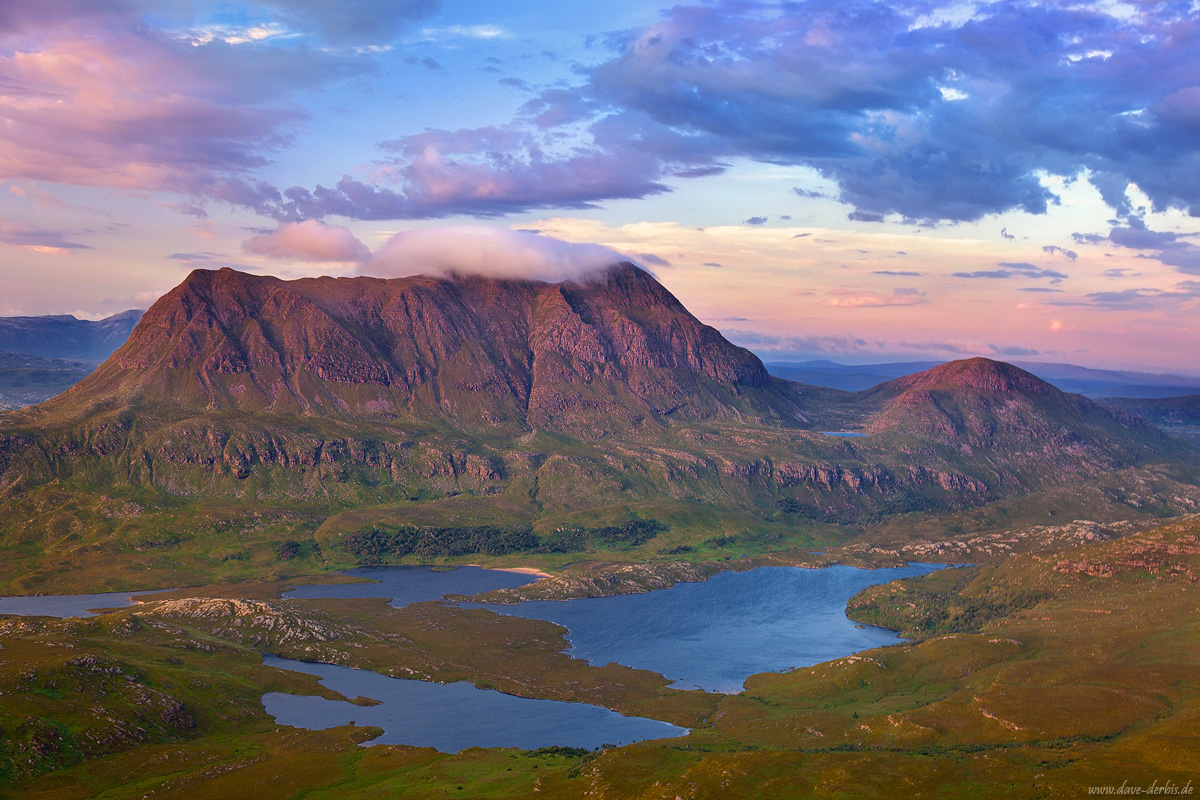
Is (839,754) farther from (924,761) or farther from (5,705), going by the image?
(5,705)

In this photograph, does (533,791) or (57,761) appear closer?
(533,791)

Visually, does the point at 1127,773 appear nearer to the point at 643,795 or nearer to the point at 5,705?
the point at 643,795

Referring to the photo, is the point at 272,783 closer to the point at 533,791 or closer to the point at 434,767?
the point at 434,767

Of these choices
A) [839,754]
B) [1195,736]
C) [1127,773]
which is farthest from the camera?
[839,754]

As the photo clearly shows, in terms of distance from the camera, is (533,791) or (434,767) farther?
(434,767)

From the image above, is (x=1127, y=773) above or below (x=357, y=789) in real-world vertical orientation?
above

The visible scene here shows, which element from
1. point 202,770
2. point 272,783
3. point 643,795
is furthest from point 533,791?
point 202,770

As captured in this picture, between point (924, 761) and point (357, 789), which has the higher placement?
point (924, 761)

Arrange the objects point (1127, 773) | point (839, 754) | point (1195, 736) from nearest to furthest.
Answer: point (1127, 773)
point (1195, 736)
point (839, 754)

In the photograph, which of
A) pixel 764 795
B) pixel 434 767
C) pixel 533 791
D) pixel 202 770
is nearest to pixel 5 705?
pixel 202 770
